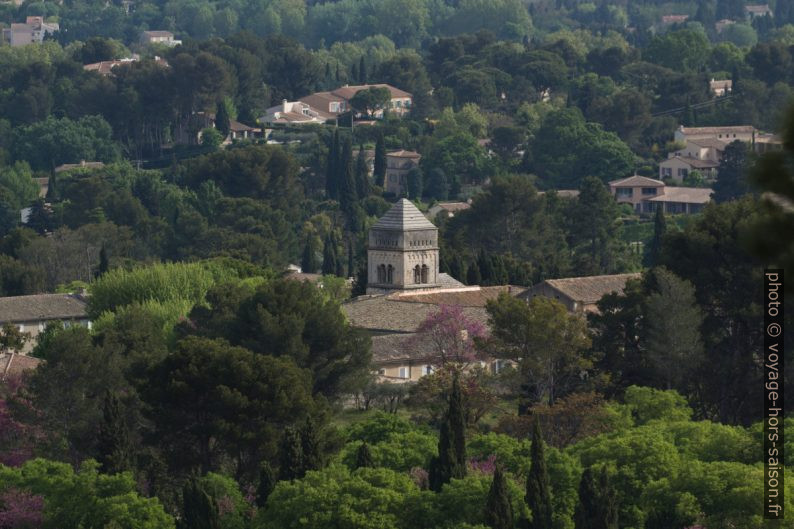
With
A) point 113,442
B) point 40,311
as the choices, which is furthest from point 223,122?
point 113,442

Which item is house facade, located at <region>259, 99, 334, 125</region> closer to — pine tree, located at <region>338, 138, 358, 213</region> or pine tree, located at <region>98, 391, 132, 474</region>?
pine tree, located at <region>338, 138, 358, 213</region>

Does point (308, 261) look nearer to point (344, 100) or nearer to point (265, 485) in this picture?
point (344, 100)

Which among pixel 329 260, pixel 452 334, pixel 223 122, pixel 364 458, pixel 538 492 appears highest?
pixel 538 492

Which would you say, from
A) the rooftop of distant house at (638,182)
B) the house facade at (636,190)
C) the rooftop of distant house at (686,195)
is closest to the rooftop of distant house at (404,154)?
the rooftop of distant house at (638,182)

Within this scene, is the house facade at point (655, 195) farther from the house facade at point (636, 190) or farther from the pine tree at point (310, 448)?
the pine tree at point (310, 448)

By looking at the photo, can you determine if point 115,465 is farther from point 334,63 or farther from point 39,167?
point 334,63

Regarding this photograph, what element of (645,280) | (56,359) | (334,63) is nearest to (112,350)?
(56,359)

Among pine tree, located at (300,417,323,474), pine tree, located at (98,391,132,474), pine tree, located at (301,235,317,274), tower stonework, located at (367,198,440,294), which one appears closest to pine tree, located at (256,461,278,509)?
pine tree, located at (300,417,323,474)
